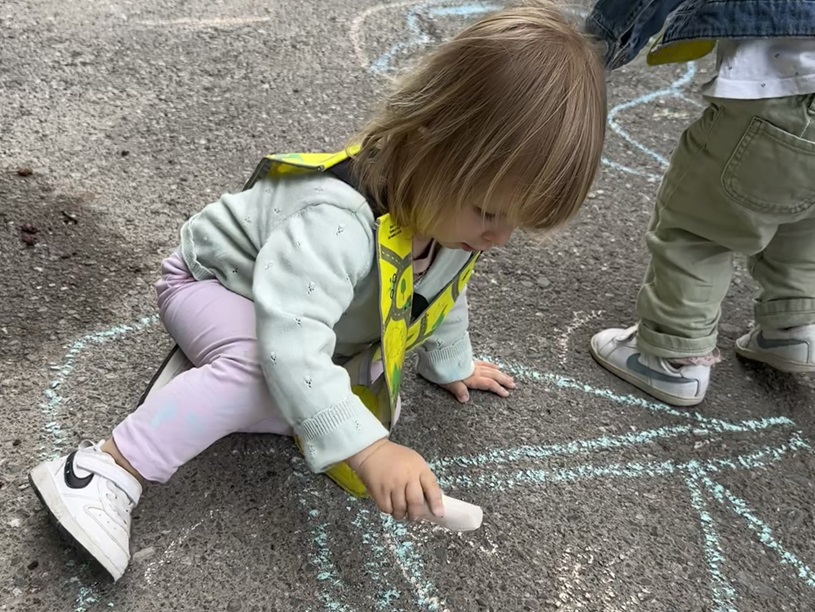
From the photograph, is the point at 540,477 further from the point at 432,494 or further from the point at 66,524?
the point at 66,524

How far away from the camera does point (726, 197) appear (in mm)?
1531

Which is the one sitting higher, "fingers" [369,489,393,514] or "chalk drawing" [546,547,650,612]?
"fingers" [369,489,393,514]

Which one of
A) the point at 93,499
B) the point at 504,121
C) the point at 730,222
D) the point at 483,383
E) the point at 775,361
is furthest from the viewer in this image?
the point at 775,361

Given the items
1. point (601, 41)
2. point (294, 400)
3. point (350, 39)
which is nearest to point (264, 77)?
point (350, 39)

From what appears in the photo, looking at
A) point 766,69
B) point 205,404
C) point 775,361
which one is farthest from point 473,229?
point 775,361

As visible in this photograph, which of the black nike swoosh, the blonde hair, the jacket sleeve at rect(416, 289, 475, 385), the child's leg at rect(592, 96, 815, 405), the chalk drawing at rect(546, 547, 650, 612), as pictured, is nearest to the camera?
the blonde hair

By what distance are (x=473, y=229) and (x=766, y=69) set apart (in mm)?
623

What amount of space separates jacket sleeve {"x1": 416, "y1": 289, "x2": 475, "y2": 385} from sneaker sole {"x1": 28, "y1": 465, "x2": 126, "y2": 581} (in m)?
0.71

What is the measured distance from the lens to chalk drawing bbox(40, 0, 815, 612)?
1.32m

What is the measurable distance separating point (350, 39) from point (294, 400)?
210 cm

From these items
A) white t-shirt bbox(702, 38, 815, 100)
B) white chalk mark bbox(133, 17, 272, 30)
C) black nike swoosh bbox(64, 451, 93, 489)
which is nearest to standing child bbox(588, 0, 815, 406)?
white t-shirt bbox(702, 38, 815, 100)

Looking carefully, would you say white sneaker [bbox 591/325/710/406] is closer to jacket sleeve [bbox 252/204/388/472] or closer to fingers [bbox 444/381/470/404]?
fingers [bbox 444/381/470/404]

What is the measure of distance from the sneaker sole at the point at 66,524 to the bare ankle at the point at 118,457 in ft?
0.30

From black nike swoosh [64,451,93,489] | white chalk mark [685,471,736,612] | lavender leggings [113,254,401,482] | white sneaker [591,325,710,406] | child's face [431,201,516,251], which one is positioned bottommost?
white chalk mark [685,471,736,612]
